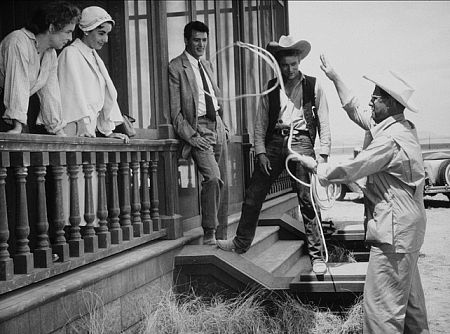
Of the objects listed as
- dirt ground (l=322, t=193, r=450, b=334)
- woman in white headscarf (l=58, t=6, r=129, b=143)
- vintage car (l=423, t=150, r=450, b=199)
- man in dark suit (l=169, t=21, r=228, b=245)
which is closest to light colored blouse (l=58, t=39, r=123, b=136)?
woman in white headscarf (l=58, t=6, r=129, b=143)

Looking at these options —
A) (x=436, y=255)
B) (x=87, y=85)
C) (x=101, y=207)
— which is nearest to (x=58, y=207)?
(x=101, y=207)

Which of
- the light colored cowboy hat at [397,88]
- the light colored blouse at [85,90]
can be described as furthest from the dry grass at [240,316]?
the light colored cowboy hat at [397,88]

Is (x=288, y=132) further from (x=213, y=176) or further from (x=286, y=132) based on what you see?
(x=213, y=176)

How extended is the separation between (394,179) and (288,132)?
1808 mm

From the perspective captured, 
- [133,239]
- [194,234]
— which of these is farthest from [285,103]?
[133,239]

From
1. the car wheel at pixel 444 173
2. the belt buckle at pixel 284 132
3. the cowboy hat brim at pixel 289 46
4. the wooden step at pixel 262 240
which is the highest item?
the cowboy hat brim at pixel 289 46

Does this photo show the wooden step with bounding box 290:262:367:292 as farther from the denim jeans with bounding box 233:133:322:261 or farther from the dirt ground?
the dirt ground

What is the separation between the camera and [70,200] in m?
4.41

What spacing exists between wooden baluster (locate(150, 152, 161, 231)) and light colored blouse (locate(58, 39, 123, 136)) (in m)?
0.90

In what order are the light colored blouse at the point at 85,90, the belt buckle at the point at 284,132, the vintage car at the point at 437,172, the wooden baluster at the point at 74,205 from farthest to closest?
the vintage car at the point at 437,172 → the belt buckle at the point at 284,132 → the light colored blouse at the point at 85,90 → the wooden baluster at the point at 74,205

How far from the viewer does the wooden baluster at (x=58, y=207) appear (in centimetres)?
419

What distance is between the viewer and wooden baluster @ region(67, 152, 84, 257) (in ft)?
14.4

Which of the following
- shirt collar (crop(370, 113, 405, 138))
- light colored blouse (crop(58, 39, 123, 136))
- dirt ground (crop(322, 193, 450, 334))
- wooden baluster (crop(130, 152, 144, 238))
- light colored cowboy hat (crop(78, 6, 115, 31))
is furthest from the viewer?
dirt ground (crop(322, 193, 450, 334))

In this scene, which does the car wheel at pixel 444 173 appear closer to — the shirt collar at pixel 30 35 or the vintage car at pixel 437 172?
the vintage car at pixel 437 172
